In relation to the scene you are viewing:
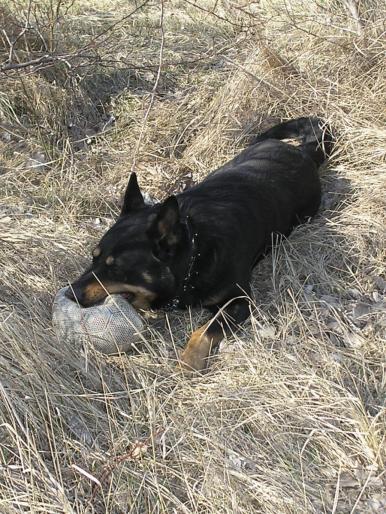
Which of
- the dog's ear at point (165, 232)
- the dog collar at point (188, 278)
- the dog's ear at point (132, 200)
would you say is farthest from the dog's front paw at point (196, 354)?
the dog's ear at point (132, 200)

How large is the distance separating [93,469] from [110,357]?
77 centimetres

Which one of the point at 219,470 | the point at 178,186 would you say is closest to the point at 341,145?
the point at 178,186

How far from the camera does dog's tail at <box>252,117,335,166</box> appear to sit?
5.09 metres

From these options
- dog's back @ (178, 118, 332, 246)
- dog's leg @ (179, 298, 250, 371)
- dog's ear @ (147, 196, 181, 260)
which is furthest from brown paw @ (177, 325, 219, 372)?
dog's back @ (178, 118, 332, 246)

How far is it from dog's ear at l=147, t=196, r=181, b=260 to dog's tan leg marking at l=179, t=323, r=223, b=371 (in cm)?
49

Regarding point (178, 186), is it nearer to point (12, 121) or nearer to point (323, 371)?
point (12, 121)

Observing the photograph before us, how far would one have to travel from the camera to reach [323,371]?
123 inches

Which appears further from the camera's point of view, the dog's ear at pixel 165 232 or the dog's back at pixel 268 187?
the dog's back at pixel 268 187

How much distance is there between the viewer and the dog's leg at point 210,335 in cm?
337

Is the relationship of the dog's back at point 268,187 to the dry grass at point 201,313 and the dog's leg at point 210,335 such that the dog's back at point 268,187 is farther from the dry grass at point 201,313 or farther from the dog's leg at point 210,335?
the dog's leg at point 210,335

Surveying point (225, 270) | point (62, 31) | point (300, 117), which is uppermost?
point (62, 31)

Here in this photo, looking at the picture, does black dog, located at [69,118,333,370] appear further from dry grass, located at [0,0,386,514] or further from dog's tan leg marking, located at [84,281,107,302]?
dry grass, located at [0,0,386,514]

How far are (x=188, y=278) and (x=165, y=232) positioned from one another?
0.35 m

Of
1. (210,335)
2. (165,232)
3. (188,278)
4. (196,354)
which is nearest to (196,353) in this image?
(196,354)
